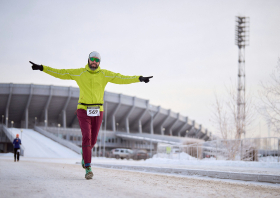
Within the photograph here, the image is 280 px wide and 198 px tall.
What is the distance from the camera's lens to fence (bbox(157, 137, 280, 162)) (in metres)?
13.9

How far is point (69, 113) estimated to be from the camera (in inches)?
2968

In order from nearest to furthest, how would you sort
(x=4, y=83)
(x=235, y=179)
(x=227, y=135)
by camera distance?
(x=235, y=179) → (x=227, y=135) → (x=4, y=83)

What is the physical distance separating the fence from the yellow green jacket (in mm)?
10321

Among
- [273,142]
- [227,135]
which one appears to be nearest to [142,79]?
[273,142]

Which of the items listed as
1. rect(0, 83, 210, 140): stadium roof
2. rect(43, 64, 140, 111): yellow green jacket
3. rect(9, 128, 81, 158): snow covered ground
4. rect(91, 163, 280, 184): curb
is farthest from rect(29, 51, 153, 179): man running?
rect(0, 83, 210, 140): stadium roof

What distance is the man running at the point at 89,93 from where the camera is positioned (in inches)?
221

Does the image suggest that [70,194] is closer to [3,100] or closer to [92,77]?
[92,77]

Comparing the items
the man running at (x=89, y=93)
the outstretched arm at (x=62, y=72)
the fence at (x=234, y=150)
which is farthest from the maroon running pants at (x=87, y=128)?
the fence at (x=234, y=150)

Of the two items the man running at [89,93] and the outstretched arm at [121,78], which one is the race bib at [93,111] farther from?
the outstretched arm at [121,78]

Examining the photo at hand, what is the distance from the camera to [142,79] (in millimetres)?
6000

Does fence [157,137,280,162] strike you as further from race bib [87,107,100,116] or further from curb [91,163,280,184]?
race bib [87,107,100,116]

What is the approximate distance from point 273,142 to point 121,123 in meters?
70.6

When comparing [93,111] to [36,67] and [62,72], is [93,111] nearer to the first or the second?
[62,72]

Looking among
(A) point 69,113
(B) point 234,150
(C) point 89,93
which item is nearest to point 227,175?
(C) point 89,93
